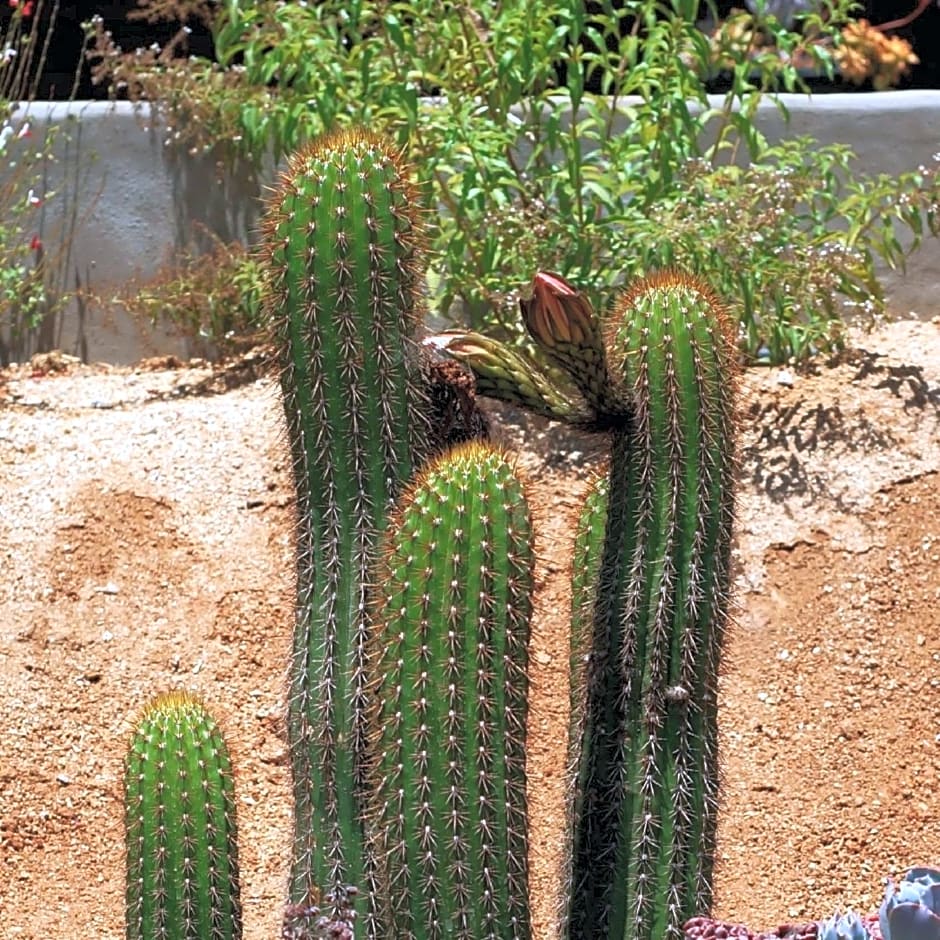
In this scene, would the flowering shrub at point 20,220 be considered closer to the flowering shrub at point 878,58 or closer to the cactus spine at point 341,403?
the flowering shrub at point 878,58

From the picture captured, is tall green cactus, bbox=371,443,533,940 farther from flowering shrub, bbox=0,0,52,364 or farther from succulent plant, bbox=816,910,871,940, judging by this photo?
flowering shrub, bbox=0,0,52,364

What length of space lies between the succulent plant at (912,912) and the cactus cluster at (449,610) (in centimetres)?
94

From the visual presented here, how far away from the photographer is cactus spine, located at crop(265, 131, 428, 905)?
2811 millimetres

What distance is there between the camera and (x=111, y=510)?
564 cm

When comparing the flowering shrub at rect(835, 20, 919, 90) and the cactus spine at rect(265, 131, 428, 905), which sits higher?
the flowering shrub at rect(835, 20, 919, 90)

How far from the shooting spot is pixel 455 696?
2586 millimetres

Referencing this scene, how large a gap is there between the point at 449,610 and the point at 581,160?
335cm

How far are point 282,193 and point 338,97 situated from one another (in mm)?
2977

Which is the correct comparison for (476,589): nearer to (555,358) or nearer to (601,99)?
(555,358)

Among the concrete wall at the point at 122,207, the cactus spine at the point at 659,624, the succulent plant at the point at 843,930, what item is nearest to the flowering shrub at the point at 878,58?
the concrete wall at the point at 122,207

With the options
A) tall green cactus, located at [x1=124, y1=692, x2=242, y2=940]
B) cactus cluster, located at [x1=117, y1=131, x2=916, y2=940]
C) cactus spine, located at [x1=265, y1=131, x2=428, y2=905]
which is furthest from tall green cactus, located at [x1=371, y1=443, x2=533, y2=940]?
tall green cactus, located at [x1=124, y1=692, x2=242, y2=940]

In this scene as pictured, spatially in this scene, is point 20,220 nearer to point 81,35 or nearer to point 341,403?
point 81,35

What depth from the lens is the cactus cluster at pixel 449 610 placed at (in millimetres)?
2609

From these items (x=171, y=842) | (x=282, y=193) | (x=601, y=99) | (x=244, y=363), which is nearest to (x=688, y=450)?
(x=282, y=193)
